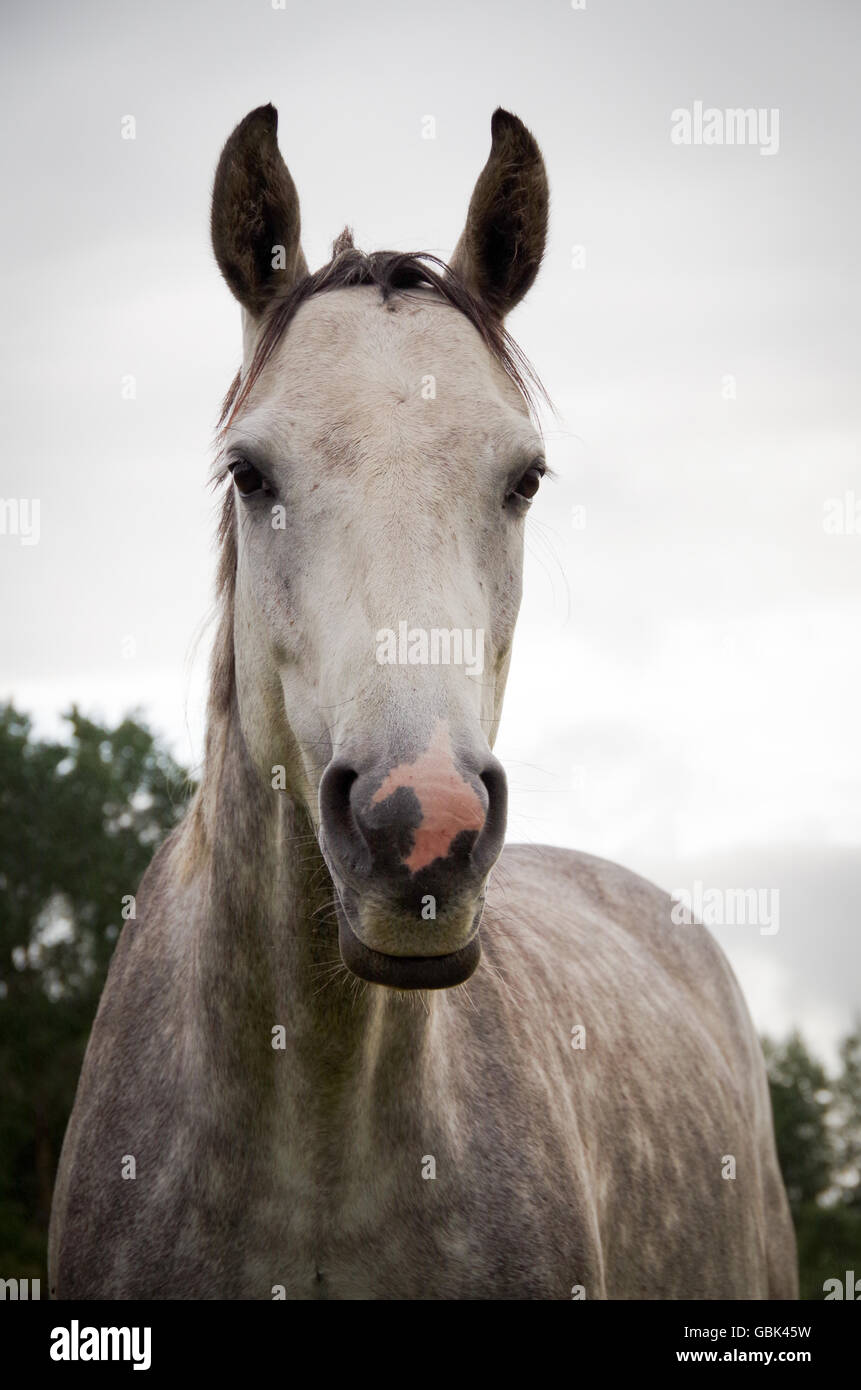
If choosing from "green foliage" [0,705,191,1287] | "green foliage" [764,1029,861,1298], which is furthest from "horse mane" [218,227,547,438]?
"green foliage" [764,1029,861,1298]

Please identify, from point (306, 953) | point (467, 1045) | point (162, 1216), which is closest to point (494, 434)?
point (306, 953)

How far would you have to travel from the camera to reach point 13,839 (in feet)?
85.9

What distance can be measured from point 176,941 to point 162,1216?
81cm

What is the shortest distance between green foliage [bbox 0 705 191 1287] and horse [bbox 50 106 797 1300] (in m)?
20.7

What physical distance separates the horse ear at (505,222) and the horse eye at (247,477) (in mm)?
1022

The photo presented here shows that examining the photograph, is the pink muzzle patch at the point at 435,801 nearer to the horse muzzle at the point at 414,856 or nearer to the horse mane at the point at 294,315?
the horse muzzle at the point at 414,856

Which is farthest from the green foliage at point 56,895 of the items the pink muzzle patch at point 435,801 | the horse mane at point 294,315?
the pink muzzle patch at point 435,801

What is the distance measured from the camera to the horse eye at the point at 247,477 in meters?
2.99

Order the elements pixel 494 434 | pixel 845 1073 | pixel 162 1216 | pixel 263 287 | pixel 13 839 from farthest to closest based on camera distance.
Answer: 1. pixel 845 1073
2. pixel 13 839
3. pixel 263 287
4. pixel 162 1216
5. pixel 494 434

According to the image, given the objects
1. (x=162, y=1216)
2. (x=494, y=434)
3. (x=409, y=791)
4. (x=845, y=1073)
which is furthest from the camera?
(x=845, y=1073)

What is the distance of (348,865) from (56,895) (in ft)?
84.6

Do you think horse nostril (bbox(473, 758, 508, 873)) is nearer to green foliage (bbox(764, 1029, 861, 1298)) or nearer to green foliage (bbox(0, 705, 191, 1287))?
green foliage (bbox(0, 705, 191, 1287))

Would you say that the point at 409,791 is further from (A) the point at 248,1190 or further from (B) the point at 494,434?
(A) the point at 248,1190

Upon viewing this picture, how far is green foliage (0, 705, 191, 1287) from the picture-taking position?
23.6m
